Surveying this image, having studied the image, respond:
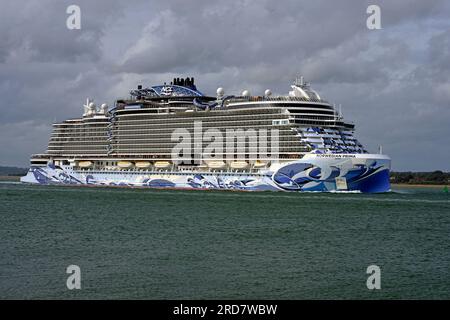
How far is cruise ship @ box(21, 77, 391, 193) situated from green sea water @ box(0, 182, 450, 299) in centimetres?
1290

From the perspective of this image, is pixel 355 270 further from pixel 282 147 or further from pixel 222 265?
pixel 282 147

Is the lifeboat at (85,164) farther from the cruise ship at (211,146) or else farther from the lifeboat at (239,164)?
the lifeboat at (239,164)

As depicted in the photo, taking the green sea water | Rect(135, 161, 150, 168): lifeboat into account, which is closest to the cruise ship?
Rect(135, 161, 150, 168): lifeboat

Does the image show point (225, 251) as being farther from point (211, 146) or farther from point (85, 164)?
point (85, 164)

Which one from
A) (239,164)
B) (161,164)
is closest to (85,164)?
(161,164)

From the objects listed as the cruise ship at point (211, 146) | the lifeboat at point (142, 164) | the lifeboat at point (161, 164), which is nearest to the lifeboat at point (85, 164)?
the cruise ship at point (211, 146)

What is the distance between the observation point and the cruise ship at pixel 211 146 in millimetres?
68938

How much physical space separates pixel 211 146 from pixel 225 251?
52.0 metres

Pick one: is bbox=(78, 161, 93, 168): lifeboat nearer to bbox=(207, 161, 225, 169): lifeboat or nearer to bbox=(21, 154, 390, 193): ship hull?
bbox=(21, 154, 390, 193): ship hull

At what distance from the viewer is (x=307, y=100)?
253ft

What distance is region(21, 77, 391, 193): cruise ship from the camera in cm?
6894

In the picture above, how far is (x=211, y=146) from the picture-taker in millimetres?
83312

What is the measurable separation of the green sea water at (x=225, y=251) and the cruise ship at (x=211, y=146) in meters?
12.9
